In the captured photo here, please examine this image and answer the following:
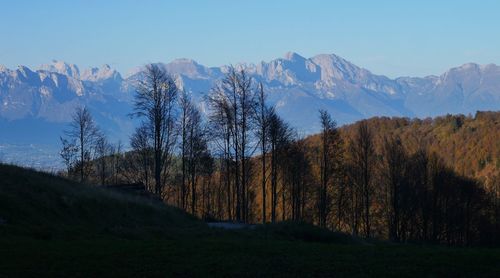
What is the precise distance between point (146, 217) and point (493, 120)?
5521 inches

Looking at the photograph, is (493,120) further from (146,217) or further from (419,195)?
(146,217)

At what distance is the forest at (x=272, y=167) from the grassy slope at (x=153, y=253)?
13992 millimetres

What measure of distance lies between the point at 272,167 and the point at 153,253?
30.8 metres

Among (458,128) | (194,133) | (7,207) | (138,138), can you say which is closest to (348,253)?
(7,207)

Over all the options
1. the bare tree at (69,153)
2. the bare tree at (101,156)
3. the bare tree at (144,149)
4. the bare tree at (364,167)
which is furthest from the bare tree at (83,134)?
the bare tree at (364,167)

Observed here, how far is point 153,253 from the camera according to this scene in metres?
18.6

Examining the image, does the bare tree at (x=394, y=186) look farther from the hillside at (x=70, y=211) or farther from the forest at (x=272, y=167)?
the hillside at (x=70, y=211)

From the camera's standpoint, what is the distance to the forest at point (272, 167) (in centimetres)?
4512

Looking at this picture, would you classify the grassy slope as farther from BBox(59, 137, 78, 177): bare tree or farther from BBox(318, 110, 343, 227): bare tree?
BBox(59, 137, 78, 177): bare tree

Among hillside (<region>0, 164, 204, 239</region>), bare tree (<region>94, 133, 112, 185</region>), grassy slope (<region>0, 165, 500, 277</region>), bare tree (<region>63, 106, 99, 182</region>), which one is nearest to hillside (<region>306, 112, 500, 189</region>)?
bare tree (<region>94, 133, 112, 185</region>)

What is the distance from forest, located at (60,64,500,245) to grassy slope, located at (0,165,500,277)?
45.9 feet

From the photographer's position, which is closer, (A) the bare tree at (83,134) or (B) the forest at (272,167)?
(B) the forest at (272,167)

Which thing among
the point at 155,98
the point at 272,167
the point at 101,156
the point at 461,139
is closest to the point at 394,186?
the point at 272,167

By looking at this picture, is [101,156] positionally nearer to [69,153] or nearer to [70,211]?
[69,153]
